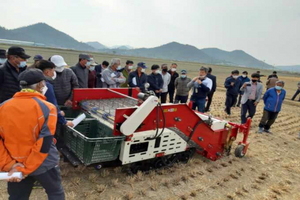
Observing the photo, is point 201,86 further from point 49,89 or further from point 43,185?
point 43,185

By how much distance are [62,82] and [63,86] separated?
0.27 feet

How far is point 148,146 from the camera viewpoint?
3.69 m

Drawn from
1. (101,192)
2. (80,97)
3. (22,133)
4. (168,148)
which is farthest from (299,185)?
(22,133)

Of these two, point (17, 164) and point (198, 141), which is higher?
point (17, 164)

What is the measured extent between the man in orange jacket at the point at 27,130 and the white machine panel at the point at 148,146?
4.67ft

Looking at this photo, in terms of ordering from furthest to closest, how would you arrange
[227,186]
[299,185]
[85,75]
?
[85,75], [299,185], [227,186]

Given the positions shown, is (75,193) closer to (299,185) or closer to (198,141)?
(198,141)

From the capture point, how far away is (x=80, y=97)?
4520 millimetres

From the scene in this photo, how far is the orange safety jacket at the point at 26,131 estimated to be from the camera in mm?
1979

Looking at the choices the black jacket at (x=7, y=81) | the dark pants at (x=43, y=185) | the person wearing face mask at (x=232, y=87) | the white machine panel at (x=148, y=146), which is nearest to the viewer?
the dark pants at (x=43, y=185)

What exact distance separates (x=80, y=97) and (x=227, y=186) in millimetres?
3207

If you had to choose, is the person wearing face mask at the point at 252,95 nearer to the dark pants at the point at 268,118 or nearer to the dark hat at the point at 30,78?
the dark pants at the point at 268,118

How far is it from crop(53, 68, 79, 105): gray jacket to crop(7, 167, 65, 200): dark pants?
2379 millimetres

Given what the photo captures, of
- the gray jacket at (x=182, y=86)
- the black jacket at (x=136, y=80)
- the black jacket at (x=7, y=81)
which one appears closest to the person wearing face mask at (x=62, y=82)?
the black jacket at (x=7, y=81)
